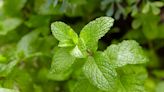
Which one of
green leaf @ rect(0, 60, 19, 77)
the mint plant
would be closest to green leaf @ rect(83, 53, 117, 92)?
the mint plant

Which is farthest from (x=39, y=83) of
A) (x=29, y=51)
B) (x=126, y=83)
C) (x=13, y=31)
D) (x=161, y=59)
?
(x=161, y=59)

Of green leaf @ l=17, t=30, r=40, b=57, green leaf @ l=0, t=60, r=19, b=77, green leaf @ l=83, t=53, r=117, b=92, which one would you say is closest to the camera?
green leaf @ l=83, t=53, r=117, b=92

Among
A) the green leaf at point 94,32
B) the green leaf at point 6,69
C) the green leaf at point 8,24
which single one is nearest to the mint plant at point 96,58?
the green leaf at point 94,32

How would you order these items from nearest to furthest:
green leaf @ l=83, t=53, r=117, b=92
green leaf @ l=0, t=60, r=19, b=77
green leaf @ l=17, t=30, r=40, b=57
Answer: green leaf @ l=83, t=53, r=117, b=92 → green leaf @ l=0, t=60, r=19, b=77 → green leaf @ l=17, t=30, r=40, b=57

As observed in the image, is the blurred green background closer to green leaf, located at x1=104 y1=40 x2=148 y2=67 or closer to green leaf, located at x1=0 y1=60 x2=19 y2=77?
green leaf, located at x1=0 y1=60 x2=19 y2=77

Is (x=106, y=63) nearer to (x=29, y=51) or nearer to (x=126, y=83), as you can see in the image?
(x=126, y=83)

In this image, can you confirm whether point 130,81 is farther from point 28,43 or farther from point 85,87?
point 28,43

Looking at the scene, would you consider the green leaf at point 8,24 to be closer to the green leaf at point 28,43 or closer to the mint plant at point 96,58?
the green leaf at point 28,43
